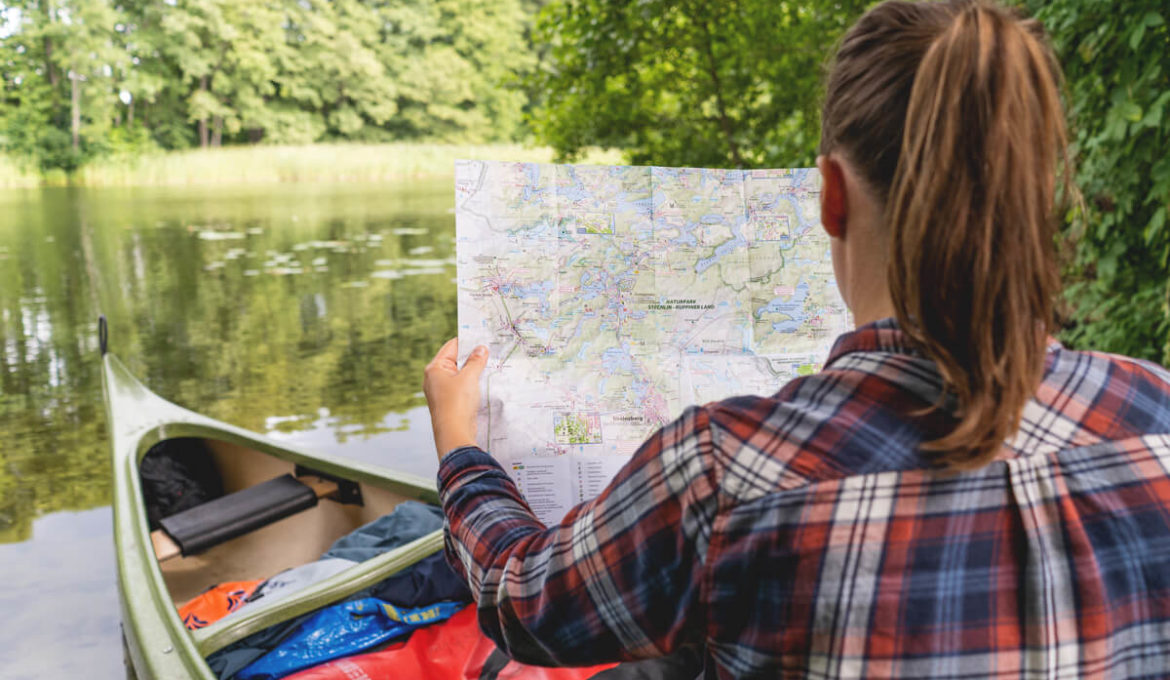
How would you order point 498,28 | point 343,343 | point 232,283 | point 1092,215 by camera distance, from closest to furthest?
point 1092,215, point 343,343, point 232,283, point 498,28

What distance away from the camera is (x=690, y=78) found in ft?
17.3

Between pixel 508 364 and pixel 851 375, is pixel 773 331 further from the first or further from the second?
pixel 851 375

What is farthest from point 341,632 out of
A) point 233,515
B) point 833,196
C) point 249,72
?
point 249,72

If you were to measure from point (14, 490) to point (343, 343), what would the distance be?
3.29 metres

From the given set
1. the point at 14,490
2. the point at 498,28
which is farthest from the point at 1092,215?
the point at 498,28

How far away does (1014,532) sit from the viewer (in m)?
0.60

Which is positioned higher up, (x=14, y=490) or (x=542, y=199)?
(x=542, y=199)

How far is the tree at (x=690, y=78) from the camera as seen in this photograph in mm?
4980

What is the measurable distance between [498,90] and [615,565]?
15715 millimetres

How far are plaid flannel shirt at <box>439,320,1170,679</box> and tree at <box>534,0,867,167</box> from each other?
439 centimetres

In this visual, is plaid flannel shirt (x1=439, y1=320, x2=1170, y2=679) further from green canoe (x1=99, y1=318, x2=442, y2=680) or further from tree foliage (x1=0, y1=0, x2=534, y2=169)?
tree foliage (x1=0, y1=0, x2=534, y2=169)

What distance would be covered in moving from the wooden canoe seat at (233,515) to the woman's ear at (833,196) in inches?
93.1

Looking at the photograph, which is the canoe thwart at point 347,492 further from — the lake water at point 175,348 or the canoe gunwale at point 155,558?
the lake water at point 175,348

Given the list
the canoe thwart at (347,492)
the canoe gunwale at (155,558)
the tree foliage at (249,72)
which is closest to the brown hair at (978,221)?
the canoe gunwale at (155,558)
